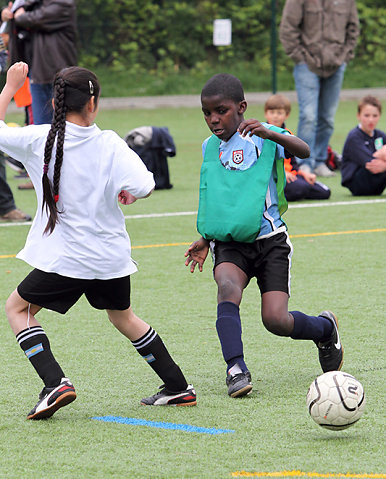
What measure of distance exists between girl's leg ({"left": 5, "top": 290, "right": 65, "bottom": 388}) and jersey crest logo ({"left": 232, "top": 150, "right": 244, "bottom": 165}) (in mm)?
1143

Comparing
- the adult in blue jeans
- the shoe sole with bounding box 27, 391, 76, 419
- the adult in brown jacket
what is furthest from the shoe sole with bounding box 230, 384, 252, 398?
the adult in blue jeans

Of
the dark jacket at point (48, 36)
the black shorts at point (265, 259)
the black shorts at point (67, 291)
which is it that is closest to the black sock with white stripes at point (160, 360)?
the black shorts at point (67, 291)

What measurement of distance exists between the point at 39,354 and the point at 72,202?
2.08 ft

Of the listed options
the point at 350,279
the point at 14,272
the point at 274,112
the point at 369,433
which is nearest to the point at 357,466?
the point at 369,433

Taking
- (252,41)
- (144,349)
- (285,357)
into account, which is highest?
(144,349)

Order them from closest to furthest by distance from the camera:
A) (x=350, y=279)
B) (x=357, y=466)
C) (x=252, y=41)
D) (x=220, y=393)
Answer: (x=357, y=466) → (x=220, y=393) → (x=350, y=279) → (x=252, y=41)

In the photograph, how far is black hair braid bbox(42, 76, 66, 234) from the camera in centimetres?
397

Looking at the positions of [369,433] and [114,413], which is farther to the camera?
[114,413]

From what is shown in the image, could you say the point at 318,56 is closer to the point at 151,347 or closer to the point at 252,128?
the point at 252,128

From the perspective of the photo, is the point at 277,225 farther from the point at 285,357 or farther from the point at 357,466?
the point at 357,466

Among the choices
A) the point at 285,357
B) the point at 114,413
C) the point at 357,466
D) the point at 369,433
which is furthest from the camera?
the point at 285,357

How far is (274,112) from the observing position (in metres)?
9.31

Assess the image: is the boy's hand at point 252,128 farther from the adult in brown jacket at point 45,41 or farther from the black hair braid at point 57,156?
the adult in brown jacket at point 45,41

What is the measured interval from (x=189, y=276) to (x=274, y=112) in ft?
9.45
